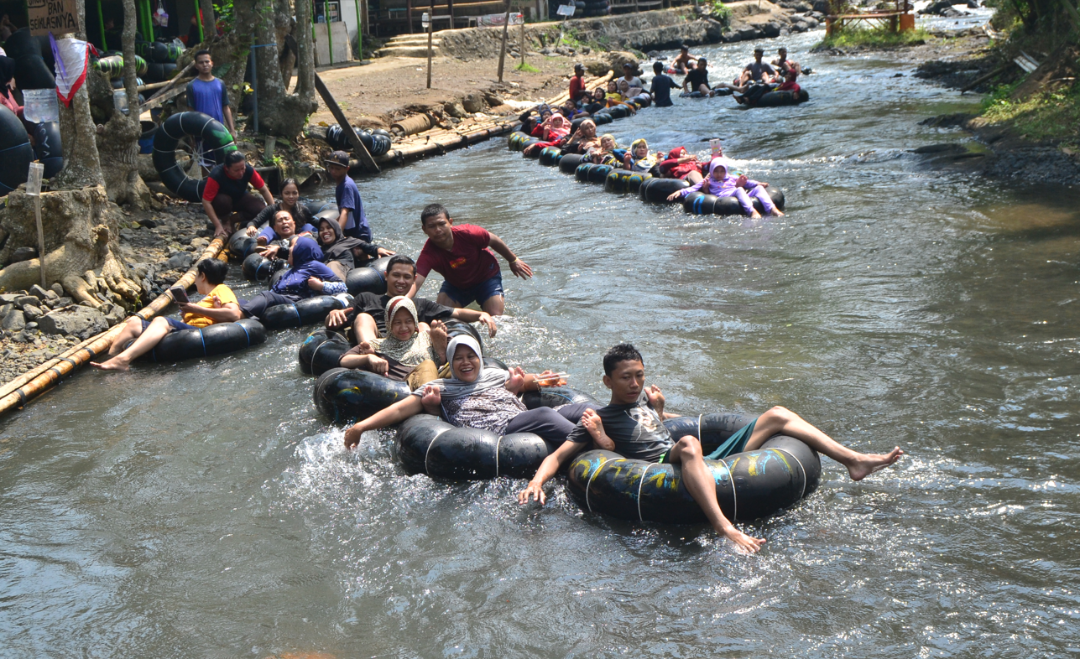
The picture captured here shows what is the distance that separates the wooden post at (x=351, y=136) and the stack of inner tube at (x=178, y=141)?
141 inches

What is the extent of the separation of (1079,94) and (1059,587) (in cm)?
1353

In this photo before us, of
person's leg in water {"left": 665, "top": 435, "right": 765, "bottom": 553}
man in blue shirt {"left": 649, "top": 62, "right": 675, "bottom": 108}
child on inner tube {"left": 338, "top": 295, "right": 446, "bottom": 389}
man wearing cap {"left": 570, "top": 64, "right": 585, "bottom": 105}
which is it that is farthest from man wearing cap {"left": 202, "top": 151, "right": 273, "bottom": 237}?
man in blue shirt {"left": 649, "top": 62, "right": 675, "bottom": 108}

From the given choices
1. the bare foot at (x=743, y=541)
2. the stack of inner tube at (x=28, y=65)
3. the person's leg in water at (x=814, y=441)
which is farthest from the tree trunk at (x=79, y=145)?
the bare foot at (x=743, y=541)

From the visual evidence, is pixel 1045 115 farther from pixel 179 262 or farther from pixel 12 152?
pixel 12 152

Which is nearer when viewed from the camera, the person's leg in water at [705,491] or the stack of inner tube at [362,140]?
the person's leg in water at [705,491]

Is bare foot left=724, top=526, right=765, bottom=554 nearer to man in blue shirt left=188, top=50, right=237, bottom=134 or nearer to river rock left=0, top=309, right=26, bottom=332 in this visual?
river rock left=0, top=309, right=26, bottom=332

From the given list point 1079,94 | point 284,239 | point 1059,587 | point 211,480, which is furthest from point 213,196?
point 1079,94

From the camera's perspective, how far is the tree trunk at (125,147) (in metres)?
12.3

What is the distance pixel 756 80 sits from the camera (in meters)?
26.7

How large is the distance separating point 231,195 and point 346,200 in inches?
107

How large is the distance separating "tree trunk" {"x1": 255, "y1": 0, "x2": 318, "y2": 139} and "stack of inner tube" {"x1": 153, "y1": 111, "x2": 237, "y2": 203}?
333cm

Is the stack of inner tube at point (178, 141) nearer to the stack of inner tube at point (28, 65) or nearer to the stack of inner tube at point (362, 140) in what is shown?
the stack of inner tube at point (28, 65)

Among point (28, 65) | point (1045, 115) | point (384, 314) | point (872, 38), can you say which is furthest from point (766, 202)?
point (872, 38)

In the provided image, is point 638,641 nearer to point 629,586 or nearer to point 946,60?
point 629,586
